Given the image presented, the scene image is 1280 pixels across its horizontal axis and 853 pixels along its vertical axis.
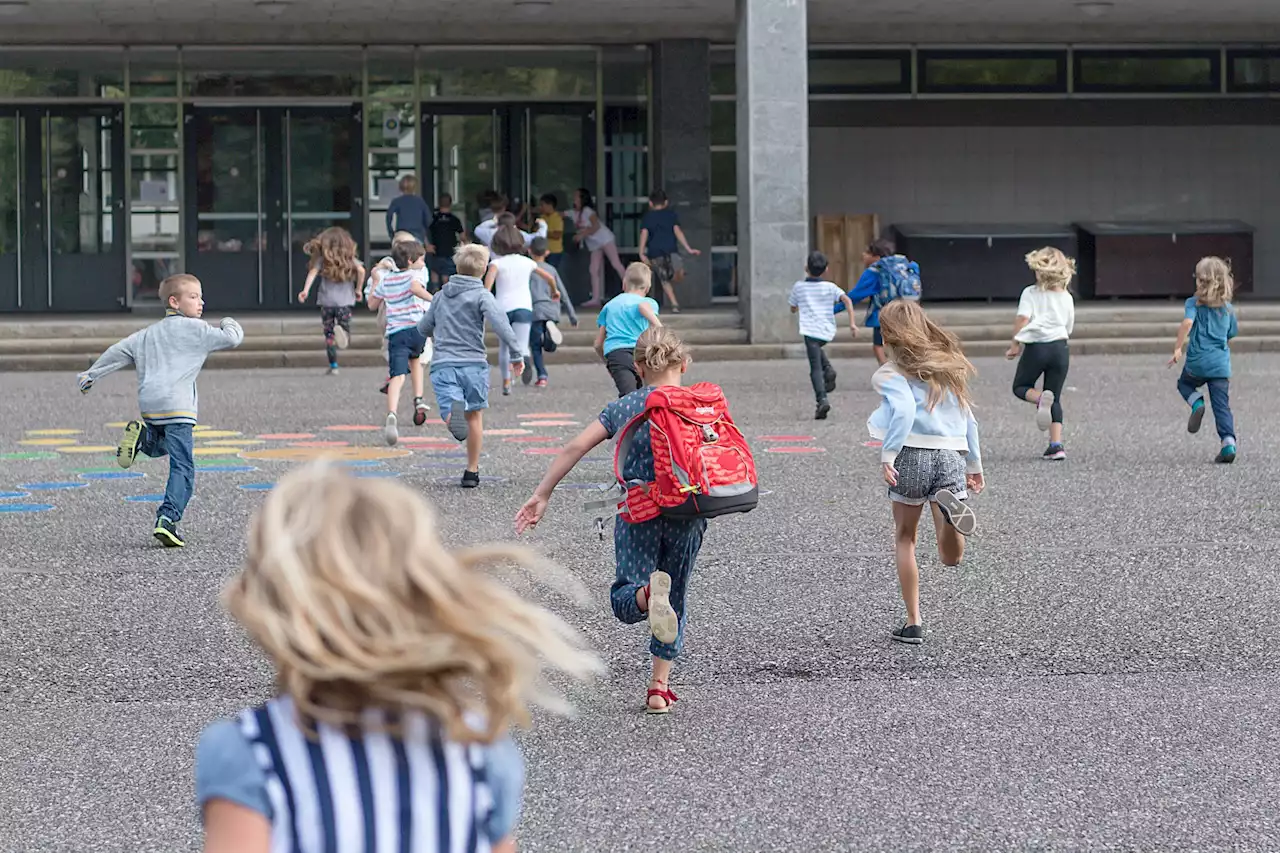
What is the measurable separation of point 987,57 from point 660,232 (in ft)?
22.2

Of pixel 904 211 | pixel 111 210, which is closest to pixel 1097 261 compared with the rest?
pixel 904 211

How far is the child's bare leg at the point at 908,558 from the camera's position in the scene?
7.11m

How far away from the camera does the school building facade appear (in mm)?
26406

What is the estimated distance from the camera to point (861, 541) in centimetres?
938

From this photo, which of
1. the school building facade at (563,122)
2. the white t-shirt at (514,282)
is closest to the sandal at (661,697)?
the white t-shirt at (514,282)

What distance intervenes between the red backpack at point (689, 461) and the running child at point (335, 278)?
12396mm

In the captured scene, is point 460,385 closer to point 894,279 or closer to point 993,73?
point 894,279

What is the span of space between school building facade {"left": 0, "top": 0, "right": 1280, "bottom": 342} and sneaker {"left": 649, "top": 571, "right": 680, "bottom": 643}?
19645mm

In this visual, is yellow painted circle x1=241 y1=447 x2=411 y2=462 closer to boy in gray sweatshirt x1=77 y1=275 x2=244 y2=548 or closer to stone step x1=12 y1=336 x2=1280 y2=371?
boy in gray sweatshirt x1=77 y1=275 x2=244 y2=548

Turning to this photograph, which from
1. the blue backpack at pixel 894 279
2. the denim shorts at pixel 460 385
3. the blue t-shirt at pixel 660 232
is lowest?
the denim shorts at pixel 460 385

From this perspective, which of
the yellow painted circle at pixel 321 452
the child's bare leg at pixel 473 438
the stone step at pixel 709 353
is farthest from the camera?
the stone step at pixel 709 353

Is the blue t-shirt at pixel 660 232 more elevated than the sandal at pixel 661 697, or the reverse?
the blue t-shirt at pixel 660 232

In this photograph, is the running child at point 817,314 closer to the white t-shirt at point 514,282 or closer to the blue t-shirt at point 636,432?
the white t-shirt at point 514,282

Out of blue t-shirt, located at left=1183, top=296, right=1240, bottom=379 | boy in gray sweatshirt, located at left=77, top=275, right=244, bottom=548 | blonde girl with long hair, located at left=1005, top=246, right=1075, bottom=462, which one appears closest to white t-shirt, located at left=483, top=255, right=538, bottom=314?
blonde girl with long hair, located at left=1005, top=246, right=1075, bottom=462
